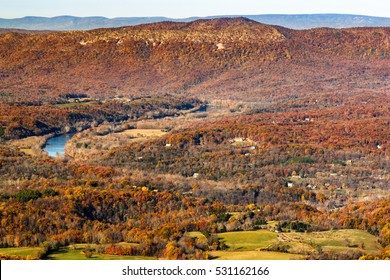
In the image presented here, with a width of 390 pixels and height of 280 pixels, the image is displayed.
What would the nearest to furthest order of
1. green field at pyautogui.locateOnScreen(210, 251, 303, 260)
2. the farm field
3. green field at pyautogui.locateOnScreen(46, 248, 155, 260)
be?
green field at pyautogui.locateOnScreen(46, 248, 155, 260), green field at pyautogui.locateOnScreen(210, 251, 303, 260), the farm field

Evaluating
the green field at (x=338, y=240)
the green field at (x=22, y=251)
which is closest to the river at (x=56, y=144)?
the green field at (x=338, y=240)

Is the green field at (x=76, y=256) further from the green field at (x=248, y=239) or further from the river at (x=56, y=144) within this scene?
the river at (x=56, y=144)

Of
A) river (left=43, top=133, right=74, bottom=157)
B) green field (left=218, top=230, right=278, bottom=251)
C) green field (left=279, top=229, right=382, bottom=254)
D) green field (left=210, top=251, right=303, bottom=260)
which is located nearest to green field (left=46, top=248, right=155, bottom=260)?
green field (left=210, top=251, right=303, bottom=260)

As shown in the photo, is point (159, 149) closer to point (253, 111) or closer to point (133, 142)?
point (133, 142)

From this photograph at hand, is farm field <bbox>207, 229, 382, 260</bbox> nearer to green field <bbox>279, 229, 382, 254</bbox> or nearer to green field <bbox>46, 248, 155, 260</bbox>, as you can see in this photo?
green field <bbox>279, 229, 382, 254</bbox>

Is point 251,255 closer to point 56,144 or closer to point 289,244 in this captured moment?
point 289,244

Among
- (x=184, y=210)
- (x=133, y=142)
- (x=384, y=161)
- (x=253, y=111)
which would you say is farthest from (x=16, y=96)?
(x=184, y=210)

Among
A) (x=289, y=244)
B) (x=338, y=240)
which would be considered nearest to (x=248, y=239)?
(x=289, y=244)
